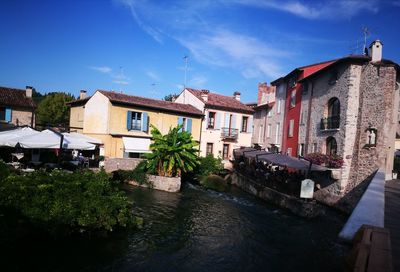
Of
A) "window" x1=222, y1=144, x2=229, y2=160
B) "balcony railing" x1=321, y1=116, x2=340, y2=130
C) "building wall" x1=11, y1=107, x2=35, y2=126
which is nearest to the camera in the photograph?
"balcony railing" x1=321, y1=116, x2=340, y2=130

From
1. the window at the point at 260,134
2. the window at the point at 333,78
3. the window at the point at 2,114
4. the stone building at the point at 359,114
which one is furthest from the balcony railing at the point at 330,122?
the window at the point at 2,114

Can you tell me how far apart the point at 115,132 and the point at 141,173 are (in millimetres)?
5595

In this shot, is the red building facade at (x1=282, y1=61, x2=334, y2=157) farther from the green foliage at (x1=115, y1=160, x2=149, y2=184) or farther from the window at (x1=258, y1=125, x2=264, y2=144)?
the green foliage at (x1=115, y1=160, x2=149, y2=184)

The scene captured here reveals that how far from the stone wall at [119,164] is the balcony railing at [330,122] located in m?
14.9

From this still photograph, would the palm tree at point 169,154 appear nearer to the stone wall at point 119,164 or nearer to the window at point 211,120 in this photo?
the stone wall at point 119,164

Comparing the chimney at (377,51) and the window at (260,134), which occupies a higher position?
the chimney at (377,51)

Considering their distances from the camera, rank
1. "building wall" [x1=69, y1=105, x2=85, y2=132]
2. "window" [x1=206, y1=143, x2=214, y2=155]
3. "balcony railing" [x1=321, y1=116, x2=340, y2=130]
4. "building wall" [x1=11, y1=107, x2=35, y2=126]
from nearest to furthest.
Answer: "balcony railing" [x1=321, y1=116, x2=340, y2=130]
"building wall" [x1=69, y1=105, x2=85, y2=132]
"building wall" [x1=11, y1=107, x2=35, y2=126]
"window" [x1=206, y1=143, x2=214, y2=155]

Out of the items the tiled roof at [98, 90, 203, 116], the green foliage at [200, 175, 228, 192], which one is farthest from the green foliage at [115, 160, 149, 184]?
the tiled roof at [98, 90, 203, 116]

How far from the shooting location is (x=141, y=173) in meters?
23.2

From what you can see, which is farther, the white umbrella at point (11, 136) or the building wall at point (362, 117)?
the building wall at point (362, 117)

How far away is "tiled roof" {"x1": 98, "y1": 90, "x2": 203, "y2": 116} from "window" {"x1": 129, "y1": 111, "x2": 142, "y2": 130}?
95 cm

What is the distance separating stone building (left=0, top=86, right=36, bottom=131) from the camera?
30.4 metres

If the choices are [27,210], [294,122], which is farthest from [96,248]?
[294,122]

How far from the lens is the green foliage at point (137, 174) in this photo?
23.0 m
